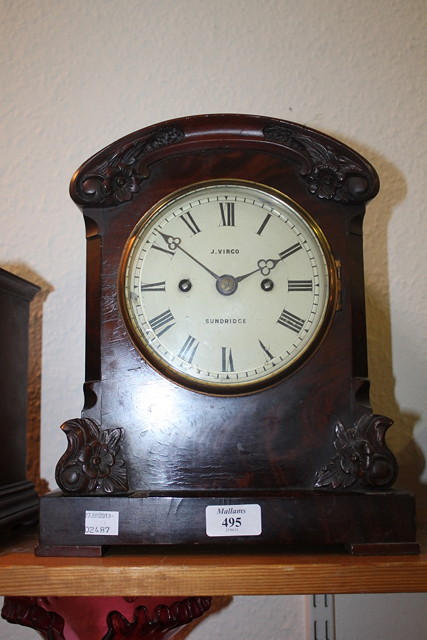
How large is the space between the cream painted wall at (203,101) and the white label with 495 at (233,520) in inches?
16.5

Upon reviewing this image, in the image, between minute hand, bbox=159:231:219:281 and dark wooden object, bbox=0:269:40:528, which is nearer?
minute hand, bbox=159:231:219:281

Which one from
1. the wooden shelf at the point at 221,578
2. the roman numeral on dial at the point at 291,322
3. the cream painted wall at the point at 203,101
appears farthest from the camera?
the cream painted wall at the point at 203,101

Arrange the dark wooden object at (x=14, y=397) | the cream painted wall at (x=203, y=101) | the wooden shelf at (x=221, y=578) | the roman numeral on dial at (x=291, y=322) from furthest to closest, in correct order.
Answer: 1. the cream painted wall at (x=203, y=101)
2. the dark wooden object at (x=14, y=397)
3. the roman numeral on dial at (x=291, y=322)
4. the wooden shelf at (x=221, y=578)

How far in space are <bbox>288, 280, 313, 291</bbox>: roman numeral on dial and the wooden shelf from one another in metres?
0.29

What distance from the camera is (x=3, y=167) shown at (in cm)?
105

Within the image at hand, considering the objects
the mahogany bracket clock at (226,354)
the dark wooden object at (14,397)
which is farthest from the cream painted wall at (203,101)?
the mahogany bracket clock at (226,354)

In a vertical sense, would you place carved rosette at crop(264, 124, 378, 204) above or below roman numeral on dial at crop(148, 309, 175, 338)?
above

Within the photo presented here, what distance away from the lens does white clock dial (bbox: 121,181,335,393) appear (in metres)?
0.71

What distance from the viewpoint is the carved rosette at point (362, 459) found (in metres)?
0.66

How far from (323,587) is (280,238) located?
372 mm

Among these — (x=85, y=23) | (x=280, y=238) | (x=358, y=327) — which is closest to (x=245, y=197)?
(x=280, y=238)

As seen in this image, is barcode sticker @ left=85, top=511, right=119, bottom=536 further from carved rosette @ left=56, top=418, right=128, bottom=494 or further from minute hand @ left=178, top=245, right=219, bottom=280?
minute hand @ left=178, top=245, right=219, bottom=280

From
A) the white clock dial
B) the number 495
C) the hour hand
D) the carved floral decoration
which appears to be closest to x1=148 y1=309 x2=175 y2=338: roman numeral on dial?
the white clock dial

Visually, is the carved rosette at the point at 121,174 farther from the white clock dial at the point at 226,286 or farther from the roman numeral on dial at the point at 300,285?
the roman numeral on dial at the point at 300,285
